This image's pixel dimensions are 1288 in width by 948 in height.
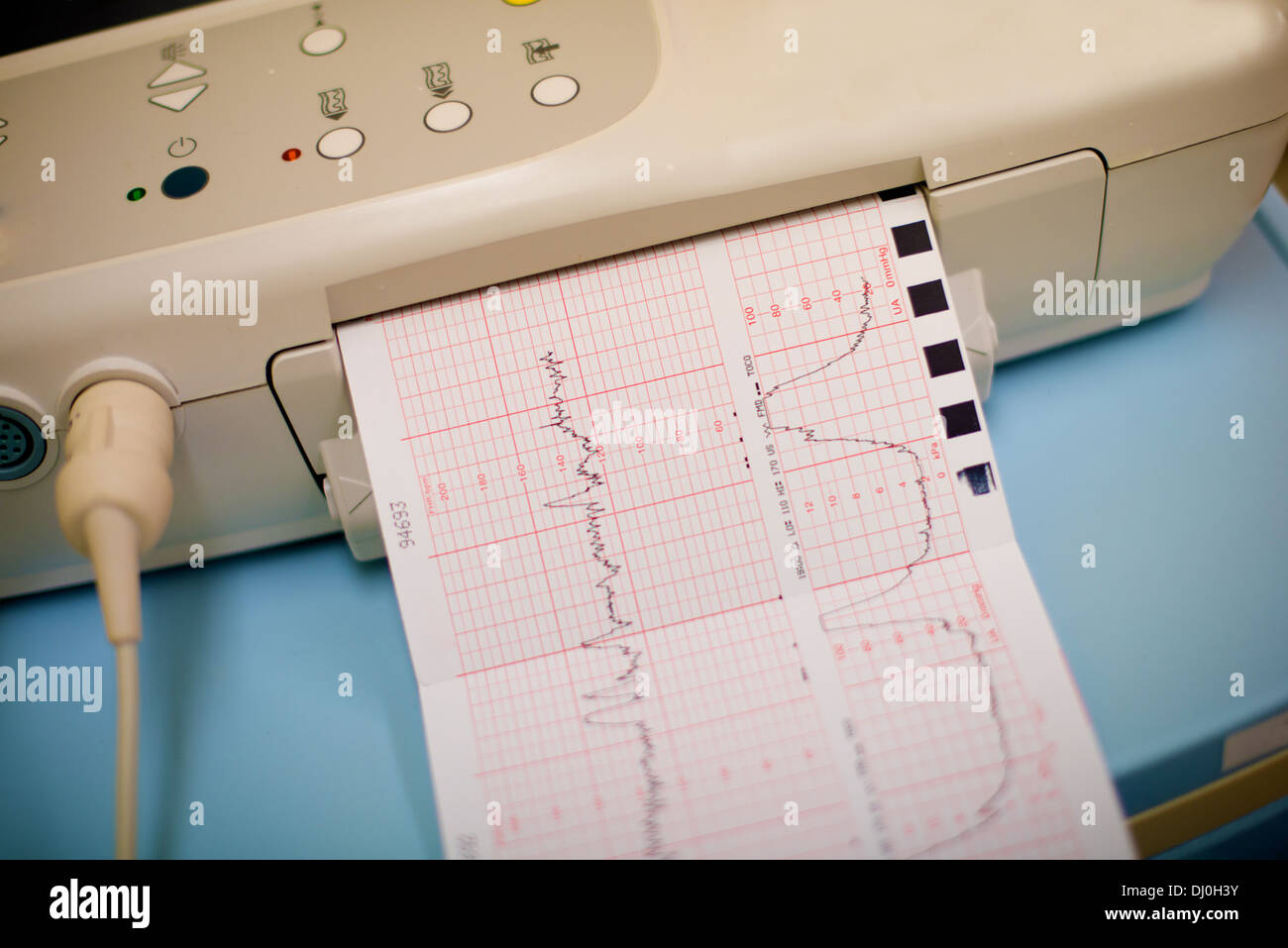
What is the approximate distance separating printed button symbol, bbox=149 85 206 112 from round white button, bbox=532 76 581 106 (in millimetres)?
204

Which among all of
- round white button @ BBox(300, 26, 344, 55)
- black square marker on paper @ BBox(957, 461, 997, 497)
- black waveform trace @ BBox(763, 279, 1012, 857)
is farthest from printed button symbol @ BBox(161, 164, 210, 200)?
black square marker on paper @ BBox(957, 461, 997, 497)

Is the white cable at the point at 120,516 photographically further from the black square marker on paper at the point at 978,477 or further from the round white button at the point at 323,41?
the black square marker on paper at the point at 978,477

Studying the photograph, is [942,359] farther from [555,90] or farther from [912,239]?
[555,90]

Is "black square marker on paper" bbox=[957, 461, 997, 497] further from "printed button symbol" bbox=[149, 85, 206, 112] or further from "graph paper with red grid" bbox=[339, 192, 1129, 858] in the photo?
"printed button symbol" bbox=[149, 85, 206, 112]

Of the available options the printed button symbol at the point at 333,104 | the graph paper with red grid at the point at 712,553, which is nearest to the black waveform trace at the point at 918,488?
the graph paper with red grid at the point at 712,553

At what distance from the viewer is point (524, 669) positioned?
520mm

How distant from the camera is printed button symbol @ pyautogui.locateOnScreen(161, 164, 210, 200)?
0.54m

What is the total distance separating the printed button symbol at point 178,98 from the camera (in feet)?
1.92

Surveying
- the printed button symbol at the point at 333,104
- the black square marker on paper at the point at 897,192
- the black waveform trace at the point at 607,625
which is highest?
the printed button symbol at the point at 333,104

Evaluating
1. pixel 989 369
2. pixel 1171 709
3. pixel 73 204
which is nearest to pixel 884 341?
pixel 989 369

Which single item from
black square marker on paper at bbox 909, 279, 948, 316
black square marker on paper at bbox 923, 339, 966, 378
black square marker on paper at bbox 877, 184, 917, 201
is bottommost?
black square marker on paper at bbox 923, 339, 966, 378

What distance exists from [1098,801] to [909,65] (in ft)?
1.25

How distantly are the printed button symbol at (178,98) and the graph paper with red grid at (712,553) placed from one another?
7.0 inches

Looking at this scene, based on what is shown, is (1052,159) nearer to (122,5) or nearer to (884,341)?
(884,341)
